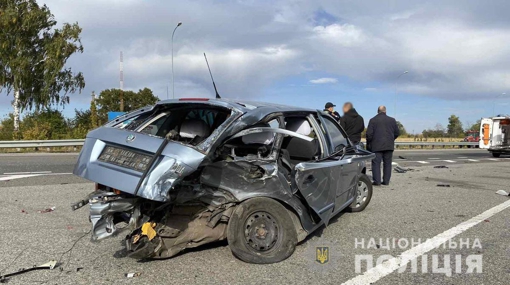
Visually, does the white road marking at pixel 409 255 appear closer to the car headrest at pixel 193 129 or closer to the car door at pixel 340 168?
the car door at pixel 340 168

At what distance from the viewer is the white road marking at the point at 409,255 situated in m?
3.67

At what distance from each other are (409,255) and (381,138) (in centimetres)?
494

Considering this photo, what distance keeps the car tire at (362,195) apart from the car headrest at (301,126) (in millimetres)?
1883

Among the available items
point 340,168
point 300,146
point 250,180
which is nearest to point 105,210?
point 250,180

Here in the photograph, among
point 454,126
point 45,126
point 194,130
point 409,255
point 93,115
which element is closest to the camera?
point 409,255

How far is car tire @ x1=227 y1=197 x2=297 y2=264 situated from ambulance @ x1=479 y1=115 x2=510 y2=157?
21.8m

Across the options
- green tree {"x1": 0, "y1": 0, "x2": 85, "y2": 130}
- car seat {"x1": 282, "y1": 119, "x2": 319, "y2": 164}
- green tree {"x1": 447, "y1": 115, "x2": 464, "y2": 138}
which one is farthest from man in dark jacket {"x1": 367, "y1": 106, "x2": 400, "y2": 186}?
green tree {"x1": 447, "y1": 115, "x2": 464, "y2": 138}

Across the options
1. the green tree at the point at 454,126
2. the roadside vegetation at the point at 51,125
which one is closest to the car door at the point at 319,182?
the roadside vegetation at the point at 51,125

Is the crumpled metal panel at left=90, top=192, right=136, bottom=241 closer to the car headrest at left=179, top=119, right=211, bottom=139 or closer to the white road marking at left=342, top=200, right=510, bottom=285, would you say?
the car headrest at left=179, top=119, right=211, bottom=139

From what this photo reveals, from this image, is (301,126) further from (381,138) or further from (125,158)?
(381,138)

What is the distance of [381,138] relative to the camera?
8.96m

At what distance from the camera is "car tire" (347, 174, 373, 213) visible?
6469 millimetres

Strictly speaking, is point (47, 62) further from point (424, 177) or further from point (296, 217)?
point (296, 217)

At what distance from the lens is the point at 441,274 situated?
3.79m
